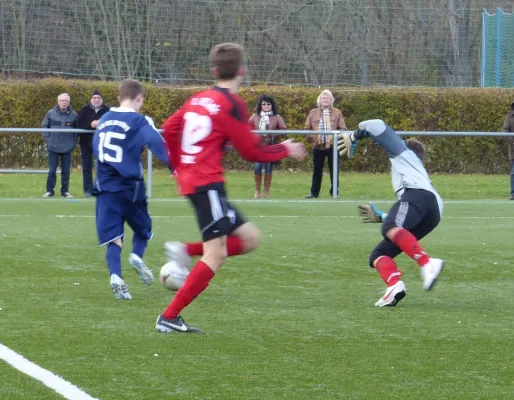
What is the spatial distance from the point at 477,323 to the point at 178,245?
1.98m

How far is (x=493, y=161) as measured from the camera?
24234 millimetres

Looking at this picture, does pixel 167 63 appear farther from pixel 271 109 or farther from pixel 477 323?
pixel 477 323

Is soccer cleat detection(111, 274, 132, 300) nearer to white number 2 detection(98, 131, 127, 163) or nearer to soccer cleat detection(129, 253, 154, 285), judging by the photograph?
soccer cleat detection(129, 253, 154, 285)

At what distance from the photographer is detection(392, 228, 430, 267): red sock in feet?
26.1

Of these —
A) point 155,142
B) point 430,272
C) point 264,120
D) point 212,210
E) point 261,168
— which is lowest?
point 261,168

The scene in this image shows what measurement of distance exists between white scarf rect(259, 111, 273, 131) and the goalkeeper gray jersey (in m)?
10.9

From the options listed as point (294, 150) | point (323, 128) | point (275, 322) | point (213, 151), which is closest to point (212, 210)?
point (213, 151)

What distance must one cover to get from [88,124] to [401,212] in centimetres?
1117

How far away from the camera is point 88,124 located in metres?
18.6

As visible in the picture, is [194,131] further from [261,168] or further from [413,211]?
[261,168]

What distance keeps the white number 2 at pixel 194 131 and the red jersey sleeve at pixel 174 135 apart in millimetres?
104

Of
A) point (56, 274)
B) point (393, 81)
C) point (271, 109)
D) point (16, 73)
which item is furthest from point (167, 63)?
point (56, 274)

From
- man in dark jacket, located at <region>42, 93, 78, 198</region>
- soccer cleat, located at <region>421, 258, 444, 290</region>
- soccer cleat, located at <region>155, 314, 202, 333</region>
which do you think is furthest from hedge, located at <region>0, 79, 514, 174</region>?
soccer cleat, located at <region>155, 314, 202, 333</region>

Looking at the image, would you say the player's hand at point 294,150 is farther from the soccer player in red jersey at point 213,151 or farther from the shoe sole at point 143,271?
the shoe sole at point 143,271
